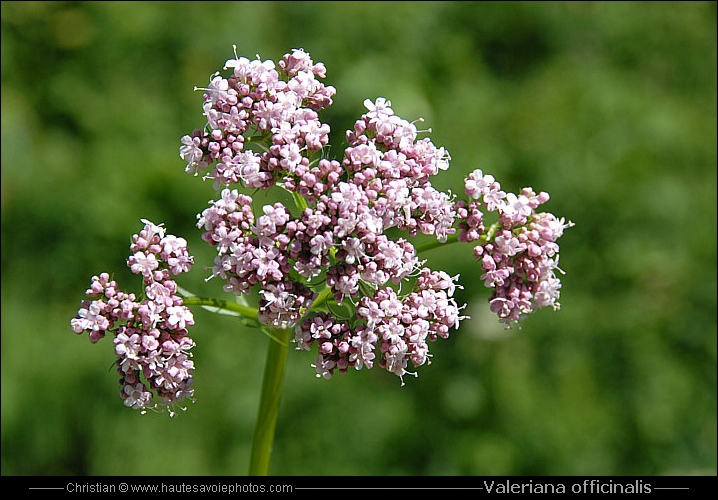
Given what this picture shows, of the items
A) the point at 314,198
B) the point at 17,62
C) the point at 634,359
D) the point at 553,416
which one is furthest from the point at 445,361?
the point at 17,62

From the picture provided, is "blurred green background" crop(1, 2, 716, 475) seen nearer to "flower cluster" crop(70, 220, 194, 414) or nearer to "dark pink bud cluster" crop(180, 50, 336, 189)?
"flower cluster" crop(70, 220, 194, 414)

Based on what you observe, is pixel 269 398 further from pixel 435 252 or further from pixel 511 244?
pixel 435 252

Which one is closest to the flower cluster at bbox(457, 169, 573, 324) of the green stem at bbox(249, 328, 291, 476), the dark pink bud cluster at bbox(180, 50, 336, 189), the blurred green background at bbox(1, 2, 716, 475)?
the dark pink bud cluster at bbox(180, 50, 336, 189)

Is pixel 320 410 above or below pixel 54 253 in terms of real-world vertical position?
below

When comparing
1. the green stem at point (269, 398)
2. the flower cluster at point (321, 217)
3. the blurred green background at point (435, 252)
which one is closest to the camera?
the flower cluster at point (321, 217)

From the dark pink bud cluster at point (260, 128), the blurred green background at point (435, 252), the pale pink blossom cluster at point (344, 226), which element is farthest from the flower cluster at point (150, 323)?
the blurred green background at point (435, 252)

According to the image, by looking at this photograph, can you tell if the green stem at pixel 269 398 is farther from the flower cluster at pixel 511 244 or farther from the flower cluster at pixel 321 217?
the flower cluster at pixel 511 244

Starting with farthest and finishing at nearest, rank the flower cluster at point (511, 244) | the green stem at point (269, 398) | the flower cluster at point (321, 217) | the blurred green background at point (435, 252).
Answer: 1. the blurred green background at point (435, 252)
2. the green stem at point (269, 398)
3. the flower cluster at point (511, 244)
4. the flower cluster at point (321, 217)
